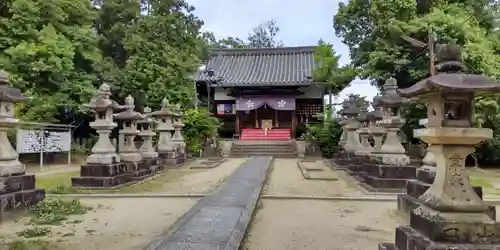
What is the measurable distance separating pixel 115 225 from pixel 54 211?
163cm

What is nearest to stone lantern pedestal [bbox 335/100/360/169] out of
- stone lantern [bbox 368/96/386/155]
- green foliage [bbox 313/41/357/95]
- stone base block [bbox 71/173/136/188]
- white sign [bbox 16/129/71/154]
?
stone lantern [bbox 368/96/386/155]

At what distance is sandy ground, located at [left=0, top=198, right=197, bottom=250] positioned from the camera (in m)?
5.28

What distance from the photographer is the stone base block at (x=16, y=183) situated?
706cm

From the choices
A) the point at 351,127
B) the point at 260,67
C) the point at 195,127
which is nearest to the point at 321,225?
the point at 351,127

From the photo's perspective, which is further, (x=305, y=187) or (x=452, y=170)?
(x=305, y=187)

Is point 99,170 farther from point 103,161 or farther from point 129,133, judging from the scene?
point 129,133

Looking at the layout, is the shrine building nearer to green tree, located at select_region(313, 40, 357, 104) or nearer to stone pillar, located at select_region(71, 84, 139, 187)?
green tree, located at select_region(313, 40, 357, 104)

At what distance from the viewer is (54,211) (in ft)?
23.7

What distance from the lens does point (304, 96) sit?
2973cm

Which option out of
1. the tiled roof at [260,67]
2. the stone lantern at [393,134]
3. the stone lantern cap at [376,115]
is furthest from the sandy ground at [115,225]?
the tiled roof at [260,67]

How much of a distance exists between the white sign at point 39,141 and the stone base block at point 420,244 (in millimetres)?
14142

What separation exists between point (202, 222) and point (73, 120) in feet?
56.7

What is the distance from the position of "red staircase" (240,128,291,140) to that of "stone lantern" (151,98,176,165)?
36.5ft

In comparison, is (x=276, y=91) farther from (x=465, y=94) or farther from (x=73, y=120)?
(x=465, y=94)
